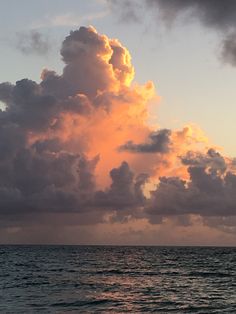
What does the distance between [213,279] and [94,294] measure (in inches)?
1057

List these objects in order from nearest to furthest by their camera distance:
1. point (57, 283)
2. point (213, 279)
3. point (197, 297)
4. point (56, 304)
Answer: point (56, 304) → point (197, 297) → point (57, 283) → point (213, 279)

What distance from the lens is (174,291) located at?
5341 cm

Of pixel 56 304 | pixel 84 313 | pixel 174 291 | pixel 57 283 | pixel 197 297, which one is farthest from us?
pixel 57 283

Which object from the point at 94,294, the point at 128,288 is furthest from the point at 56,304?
the point at 128,288

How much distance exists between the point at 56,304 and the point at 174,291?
54.1 ft

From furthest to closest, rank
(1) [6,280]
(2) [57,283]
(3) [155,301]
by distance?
(1) [6,280]
(2) [57,283]
(3) [155,301]

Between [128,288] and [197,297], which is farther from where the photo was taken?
[128,288]

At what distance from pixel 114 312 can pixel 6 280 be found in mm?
31097

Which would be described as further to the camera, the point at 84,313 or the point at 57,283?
the point at 57,283

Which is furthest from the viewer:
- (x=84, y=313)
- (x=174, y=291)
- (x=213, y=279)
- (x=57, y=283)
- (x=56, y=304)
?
(x=213, y=279)

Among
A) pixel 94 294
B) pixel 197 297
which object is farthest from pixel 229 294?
pixel 94 294

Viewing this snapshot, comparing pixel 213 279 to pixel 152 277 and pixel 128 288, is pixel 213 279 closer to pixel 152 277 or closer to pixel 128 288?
pixel 152 277

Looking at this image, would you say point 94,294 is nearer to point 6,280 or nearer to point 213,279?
point 6,280

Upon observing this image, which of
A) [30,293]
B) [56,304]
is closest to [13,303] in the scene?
[56,304]
